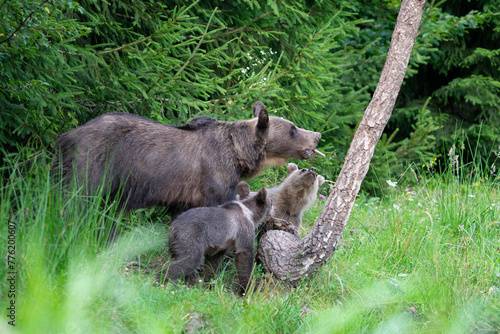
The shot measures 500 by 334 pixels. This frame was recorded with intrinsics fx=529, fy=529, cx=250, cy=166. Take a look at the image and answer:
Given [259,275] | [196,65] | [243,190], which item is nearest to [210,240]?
[259,275]

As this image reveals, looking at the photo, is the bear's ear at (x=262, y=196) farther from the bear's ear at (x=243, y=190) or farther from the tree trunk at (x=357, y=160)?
the tree trunk at (x=357, y=160)

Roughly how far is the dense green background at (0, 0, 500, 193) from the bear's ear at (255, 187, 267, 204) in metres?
1.66

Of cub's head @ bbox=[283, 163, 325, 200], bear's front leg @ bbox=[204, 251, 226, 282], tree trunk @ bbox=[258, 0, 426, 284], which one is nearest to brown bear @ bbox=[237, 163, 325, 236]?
cub's head @ bbox=[283, 163, 325, 200]

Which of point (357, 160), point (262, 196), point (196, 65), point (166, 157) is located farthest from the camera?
point (196, 65)

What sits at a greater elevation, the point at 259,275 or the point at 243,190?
the point at 243,190

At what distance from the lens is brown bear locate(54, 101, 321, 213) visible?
5.17m

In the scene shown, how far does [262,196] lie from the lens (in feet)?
18.4

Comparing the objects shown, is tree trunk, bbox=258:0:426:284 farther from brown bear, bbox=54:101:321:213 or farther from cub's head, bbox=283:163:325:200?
cub's head, bbox=283:163:325:200

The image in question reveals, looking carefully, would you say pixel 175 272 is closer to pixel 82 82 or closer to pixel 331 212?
pixel 331 212

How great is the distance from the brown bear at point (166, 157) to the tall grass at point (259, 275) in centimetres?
42

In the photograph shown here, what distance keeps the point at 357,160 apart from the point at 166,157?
1.94 metres

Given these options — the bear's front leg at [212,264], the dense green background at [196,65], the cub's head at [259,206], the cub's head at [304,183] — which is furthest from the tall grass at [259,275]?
the dense green background at [196,65]

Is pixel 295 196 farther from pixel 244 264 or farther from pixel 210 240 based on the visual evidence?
pixel 210 240

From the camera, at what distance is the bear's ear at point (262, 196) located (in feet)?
18.4
